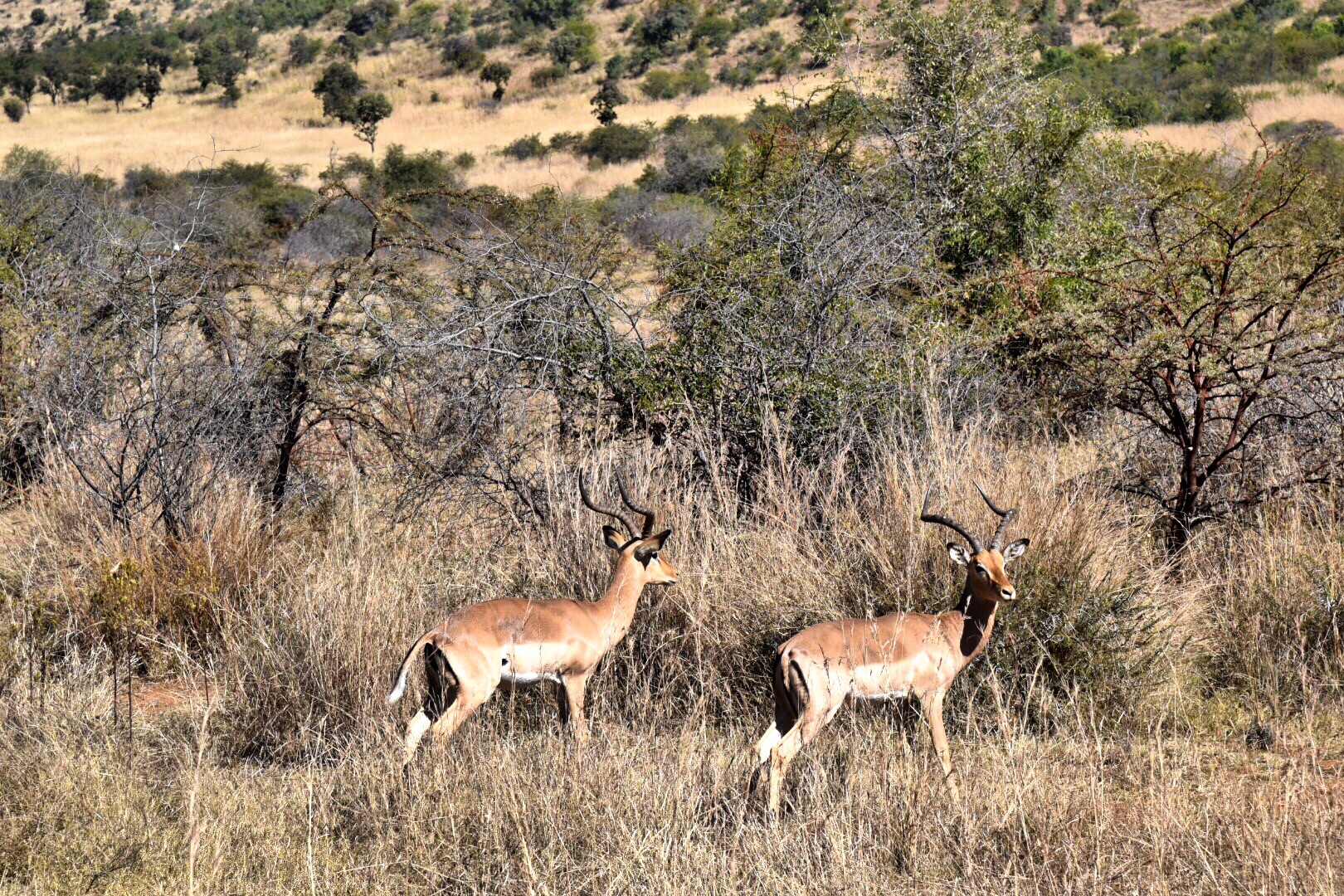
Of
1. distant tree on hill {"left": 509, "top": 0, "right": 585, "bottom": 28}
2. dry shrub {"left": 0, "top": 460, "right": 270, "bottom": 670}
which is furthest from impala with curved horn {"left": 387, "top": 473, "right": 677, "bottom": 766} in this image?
distant tree on hill {"left": 509, "top": 0, "right": 585, "bottom": 28}

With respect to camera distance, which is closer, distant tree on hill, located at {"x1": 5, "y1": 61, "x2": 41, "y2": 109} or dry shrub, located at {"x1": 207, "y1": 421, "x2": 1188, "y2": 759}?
dry shrub, located at {"x1": 207, "y1": 421, "x2": 1188, "y2": 759}

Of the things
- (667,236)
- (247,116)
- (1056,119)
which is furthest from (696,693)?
(247,116)

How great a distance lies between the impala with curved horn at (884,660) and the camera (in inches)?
199

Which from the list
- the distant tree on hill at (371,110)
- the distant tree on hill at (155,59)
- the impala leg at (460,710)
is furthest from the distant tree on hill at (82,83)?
the impala leg at (460,710)

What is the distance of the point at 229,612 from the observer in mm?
6770

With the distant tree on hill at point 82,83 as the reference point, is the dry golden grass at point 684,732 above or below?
above

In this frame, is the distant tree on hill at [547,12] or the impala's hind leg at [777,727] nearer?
the impala's hind leg at [777,727]

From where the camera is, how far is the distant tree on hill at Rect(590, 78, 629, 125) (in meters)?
48.3

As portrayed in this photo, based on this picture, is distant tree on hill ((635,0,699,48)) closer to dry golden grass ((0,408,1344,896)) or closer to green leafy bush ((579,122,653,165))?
green leafy bush ((579,122,653,165))

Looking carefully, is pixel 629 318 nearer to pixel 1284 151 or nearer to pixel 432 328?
pixel 432 328

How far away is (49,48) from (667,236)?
60.0m

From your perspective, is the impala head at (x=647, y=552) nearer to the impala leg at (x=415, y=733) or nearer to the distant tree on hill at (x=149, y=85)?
the impala leg at (x=415, y=733)

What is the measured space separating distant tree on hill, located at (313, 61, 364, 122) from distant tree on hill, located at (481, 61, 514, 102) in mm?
5677

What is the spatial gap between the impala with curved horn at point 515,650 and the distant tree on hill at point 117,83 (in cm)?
5927
